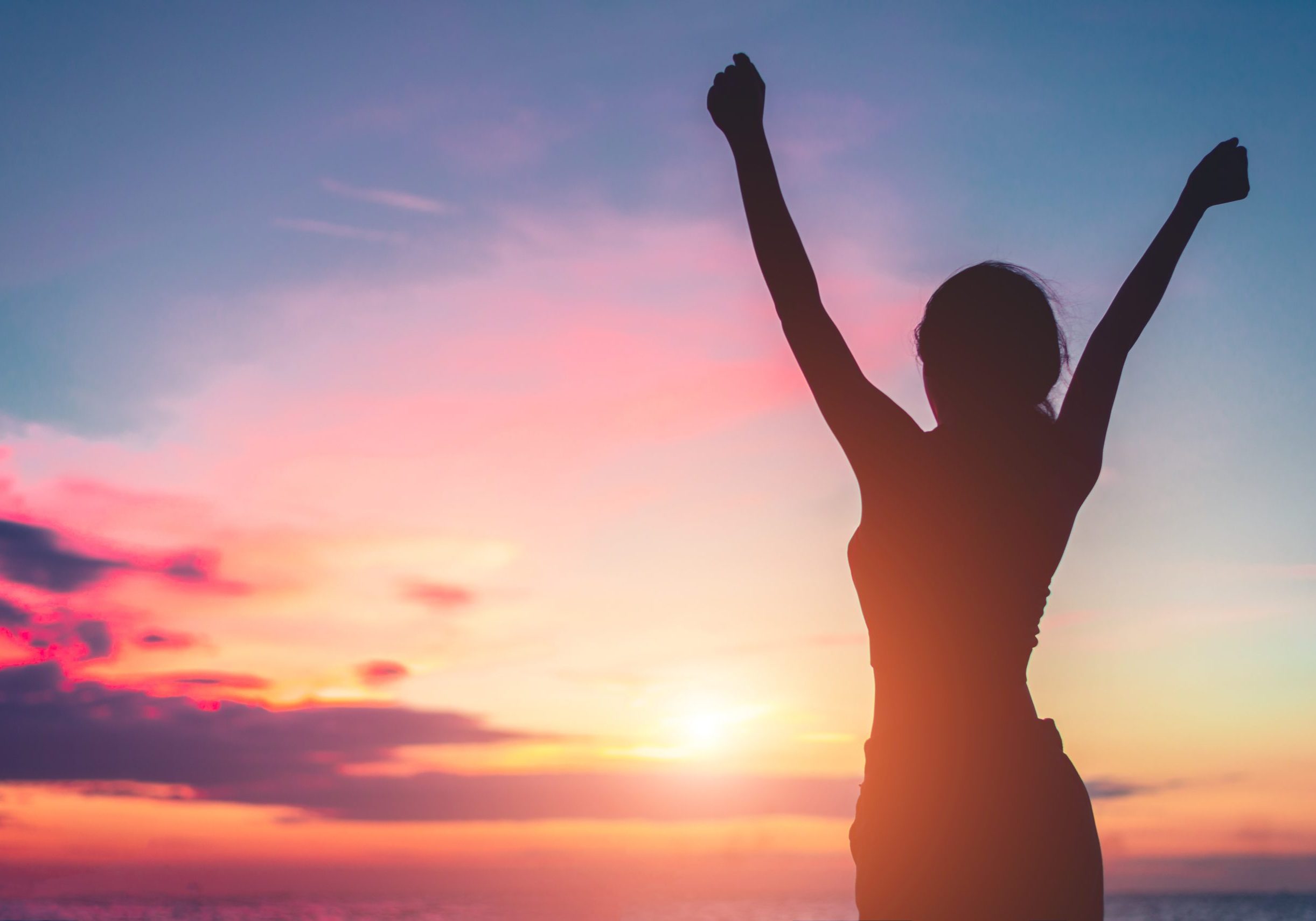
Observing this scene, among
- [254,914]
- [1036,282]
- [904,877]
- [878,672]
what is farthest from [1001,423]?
[254,914]

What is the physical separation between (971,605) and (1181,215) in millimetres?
1239

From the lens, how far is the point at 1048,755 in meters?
1.88

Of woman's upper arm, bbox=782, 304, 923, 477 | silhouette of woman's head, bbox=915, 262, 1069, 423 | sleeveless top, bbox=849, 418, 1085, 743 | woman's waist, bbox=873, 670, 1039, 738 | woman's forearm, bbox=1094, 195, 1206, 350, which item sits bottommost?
woman's waist, bbox=873, 670, 1039, 738

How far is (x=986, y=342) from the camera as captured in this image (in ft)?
6.82

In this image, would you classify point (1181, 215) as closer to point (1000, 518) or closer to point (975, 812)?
point (1000, 518)

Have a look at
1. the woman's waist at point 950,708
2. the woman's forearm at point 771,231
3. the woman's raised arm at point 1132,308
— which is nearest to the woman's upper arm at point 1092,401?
the woman's raised arm at point 1132,308

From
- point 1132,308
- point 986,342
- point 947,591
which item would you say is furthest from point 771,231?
point 1132,308

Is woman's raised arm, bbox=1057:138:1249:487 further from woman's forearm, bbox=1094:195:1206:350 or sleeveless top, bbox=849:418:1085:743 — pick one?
sleeveless top, bbox=849:418:1085:743

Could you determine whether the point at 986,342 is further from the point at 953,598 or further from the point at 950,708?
the point at 950,708

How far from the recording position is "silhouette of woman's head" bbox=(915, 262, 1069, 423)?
6.81ft

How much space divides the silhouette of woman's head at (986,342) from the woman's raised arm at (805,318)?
239mm

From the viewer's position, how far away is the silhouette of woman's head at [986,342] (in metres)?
2.07

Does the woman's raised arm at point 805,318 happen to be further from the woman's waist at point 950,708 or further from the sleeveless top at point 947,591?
the woman's waist at point 950,708

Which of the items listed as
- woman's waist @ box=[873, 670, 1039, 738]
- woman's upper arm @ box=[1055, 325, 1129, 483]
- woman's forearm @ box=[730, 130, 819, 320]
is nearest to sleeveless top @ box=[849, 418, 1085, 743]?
woman's waist @ box=[873, 670, 1039, 738]
